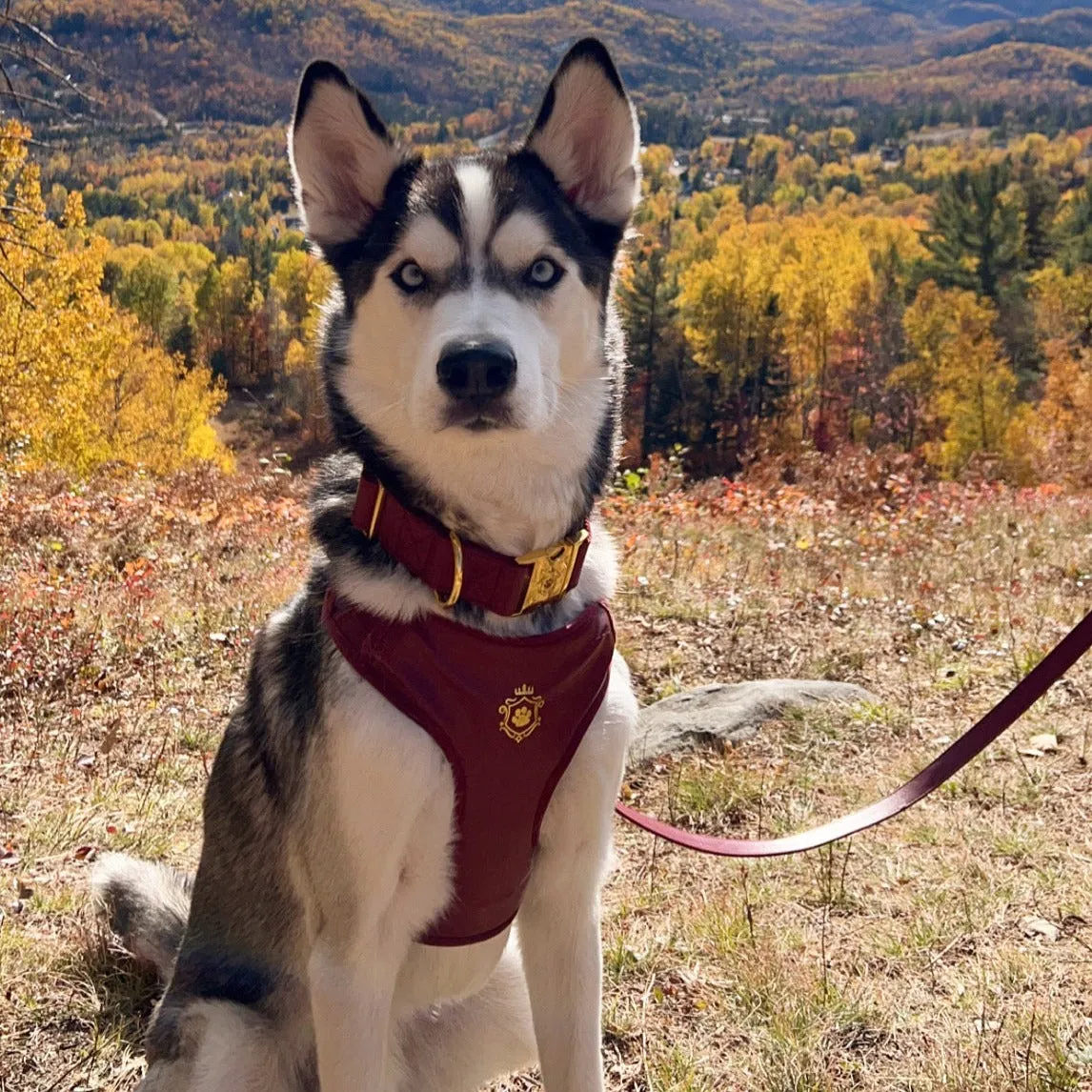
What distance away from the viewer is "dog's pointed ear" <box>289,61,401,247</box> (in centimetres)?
267

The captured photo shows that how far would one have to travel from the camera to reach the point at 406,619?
2395 millimetres

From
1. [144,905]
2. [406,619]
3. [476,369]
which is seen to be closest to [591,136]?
[476,369]

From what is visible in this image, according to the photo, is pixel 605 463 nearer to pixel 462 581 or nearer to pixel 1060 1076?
pixel 462 581

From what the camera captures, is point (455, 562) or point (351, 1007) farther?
point (455, 562)

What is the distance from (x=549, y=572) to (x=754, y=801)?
98.9 inches

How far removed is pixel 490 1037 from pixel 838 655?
13.1ft

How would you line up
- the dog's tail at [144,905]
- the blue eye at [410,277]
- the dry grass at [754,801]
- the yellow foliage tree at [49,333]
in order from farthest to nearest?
the yellow foliage tree at [49,333] → the dog's tail at [144,905] → the dry grass at [754,801] → the blue eye at [410,277]

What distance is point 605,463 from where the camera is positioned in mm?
2770

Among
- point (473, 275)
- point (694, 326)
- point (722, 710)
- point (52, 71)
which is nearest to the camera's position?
point (473, 275)

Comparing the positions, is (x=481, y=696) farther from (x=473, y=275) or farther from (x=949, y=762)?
(x=949, y=762)

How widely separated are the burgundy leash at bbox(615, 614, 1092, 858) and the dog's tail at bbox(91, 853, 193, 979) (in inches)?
59.9

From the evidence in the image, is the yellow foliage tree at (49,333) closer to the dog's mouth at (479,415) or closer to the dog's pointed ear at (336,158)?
the dog's pointed ear at (336,158)

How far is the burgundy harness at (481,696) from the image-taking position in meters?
2.34

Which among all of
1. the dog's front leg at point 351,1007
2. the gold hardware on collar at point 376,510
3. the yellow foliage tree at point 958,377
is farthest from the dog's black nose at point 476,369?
the yellow foliage tree at point 958,377
